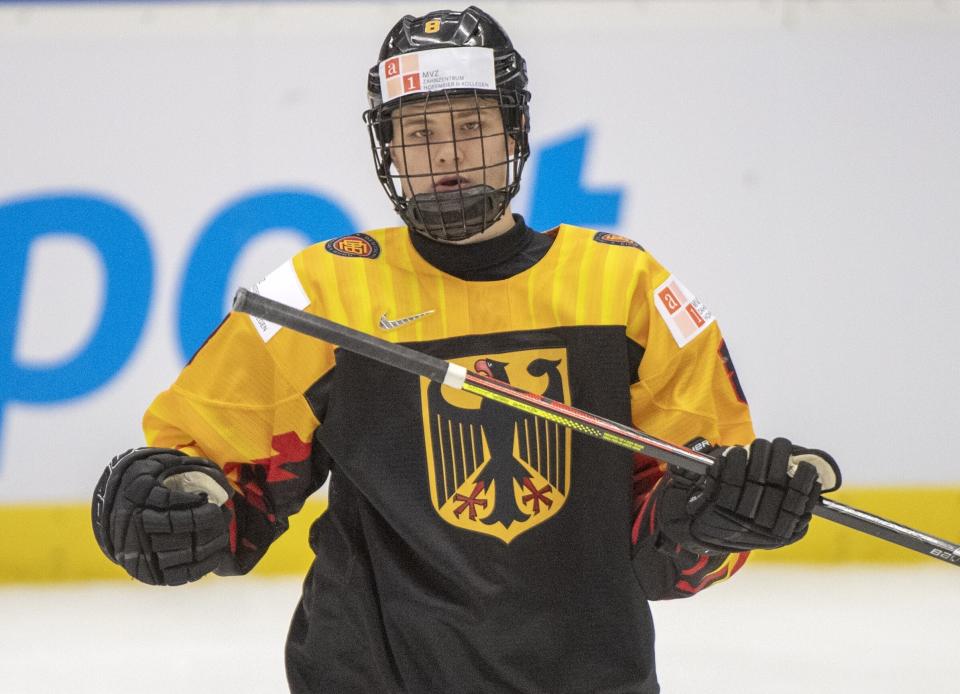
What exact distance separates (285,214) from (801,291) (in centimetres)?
145

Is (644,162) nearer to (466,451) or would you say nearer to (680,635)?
(680,635)

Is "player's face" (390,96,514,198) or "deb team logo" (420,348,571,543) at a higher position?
"player's face" (390,96,514,198)

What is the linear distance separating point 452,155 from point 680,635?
1845 millimetres

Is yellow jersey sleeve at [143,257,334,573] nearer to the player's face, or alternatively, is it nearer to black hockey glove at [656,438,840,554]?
the player's face

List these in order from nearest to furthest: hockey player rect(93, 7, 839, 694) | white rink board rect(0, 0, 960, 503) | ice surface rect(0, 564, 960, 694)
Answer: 1. hockey player rect(93, 7, 839, 694)
2. ice surface rect(0, 564, 960, 694)
3. white rink board rect(0, 0, 960, 503)

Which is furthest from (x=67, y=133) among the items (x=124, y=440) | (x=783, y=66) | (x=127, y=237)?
(x=783, y=66)

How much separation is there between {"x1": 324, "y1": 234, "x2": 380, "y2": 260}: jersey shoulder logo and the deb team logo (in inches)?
7.5

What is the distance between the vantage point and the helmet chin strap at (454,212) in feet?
5.03

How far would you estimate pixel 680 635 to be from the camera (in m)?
3.09

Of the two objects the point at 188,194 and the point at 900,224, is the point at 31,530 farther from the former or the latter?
the point at 900,224

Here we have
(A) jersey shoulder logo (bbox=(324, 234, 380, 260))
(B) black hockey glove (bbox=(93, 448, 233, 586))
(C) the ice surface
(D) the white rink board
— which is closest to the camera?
(B) black hockey glove (bbox=(93, 448, 233, 586))

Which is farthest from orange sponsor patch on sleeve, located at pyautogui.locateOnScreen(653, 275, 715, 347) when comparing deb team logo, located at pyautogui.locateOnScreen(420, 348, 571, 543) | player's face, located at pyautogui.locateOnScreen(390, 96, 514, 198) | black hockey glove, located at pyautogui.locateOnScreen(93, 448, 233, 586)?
black hockey glove, located at pyautogui.locateOnScreen(93, 448, 233, 586)

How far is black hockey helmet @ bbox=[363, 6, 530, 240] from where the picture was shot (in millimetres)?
1544

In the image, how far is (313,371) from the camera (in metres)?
1.57
